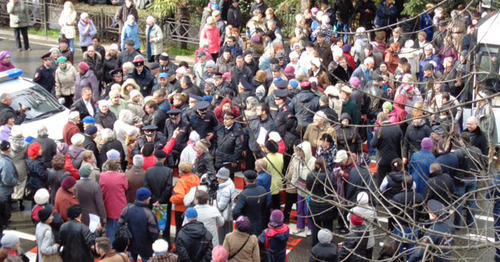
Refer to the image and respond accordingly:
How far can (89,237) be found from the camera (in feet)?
35.3

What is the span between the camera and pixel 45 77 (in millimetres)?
17500

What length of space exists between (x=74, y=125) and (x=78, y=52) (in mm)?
11014

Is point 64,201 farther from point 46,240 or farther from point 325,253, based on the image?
point 325,253

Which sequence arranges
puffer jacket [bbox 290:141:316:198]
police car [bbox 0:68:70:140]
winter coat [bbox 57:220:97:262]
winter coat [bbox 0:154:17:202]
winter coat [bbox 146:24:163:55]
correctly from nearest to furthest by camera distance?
winter coat [bbox 57:220:97:262], winter coat [bbox 0:154:17:202], puffer jacket [bbox 290:141:316:198], police car [bbox 0:68:70:140], winter coat [bbox 146:24:163:55]

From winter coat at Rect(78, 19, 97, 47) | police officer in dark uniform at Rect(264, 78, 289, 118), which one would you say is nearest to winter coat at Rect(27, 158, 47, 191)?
police officer in dark uniform at Rect(264, 78, 289, 118)

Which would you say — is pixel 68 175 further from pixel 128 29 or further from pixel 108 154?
pixel 128 29

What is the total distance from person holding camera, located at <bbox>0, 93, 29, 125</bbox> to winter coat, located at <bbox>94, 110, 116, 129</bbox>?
4.69 feet

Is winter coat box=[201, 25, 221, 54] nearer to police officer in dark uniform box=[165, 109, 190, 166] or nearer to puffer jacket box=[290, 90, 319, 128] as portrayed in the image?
puffer jacket box=[290, 90, 319, 128]

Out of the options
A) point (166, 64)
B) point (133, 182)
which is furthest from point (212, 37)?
point (133, 182)

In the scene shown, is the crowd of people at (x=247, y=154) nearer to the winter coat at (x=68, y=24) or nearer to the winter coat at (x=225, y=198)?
the winter coat at (x=225, y=198)

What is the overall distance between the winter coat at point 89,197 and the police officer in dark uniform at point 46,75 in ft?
20.8

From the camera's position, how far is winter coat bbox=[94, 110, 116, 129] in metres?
14.6

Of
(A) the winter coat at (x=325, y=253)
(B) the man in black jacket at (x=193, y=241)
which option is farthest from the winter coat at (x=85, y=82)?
(A) the winter coat at (x=325, y=253)

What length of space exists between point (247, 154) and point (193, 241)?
4.19 meters
